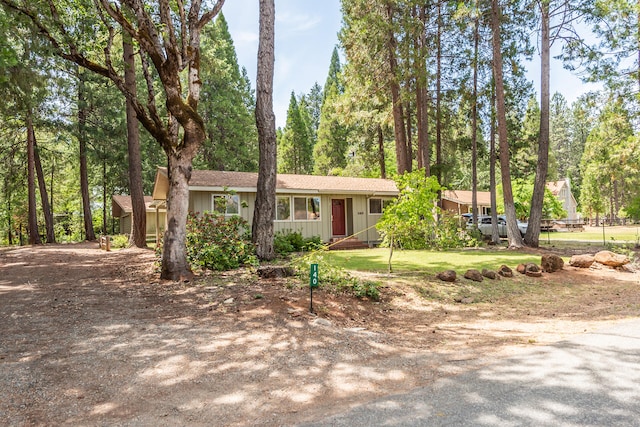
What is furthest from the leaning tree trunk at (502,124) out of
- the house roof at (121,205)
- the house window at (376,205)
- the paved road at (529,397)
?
the house roof at (121,205)

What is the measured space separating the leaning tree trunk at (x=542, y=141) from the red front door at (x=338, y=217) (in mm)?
7827

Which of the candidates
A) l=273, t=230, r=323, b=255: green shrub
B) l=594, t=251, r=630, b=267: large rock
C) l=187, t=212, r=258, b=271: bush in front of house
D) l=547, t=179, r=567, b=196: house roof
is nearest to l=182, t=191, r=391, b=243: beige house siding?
l=273, t=230, r=323, b=255: green shrub

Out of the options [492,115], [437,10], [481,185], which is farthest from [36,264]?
[481,185]

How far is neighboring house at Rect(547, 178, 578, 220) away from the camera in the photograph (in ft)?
159

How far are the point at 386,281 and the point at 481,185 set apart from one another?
4087 centimetres

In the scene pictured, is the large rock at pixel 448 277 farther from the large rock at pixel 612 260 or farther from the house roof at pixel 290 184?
the house roof at pixel 290 184

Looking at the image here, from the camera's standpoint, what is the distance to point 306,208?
56.0 feet

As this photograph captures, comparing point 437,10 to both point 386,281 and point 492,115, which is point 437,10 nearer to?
point 492,115

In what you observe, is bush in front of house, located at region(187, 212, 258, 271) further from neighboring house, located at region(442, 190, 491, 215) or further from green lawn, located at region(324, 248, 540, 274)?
neighboring house, located at region(442, 190, 491, 215)

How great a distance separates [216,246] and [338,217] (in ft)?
31.8

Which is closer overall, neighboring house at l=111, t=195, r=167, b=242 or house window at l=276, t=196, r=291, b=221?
house window at l=276, t=196, r=291, b=221

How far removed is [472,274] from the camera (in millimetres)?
9047

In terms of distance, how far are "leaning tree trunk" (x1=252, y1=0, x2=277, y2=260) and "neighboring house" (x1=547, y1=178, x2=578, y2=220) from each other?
154 feet

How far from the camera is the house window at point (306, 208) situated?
16.8m
